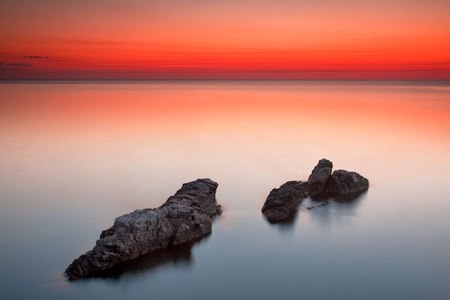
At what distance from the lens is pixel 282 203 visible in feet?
56.2

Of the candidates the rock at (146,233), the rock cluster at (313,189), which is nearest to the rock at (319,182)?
the rock cluster at (313,189)

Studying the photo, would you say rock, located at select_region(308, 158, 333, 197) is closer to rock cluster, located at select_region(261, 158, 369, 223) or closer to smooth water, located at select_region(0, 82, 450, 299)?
rock cluster, located at select_region(261, 158, 369, 223)

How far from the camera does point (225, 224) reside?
1617 cm

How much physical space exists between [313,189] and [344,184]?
141cm

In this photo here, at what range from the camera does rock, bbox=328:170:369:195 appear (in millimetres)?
19688

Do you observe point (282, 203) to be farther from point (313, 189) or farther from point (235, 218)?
point (313, 189)

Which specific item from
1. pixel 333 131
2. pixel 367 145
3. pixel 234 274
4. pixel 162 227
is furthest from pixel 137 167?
pixel 333 131

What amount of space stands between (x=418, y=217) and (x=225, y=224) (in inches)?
278

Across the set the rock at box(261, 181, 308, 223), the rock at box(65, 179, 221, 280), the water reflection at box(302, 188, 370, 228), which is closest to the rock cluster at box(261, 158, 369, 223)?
the rock at box(261, 181, 308, 223)

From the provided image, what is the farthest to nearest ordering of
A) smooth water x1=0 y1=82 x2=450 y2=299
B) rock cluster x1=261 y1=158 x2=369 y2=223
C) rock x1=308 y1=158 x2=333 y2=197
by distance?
rock x1=308 y1=158 x2=333 y2=197 → rock cluster x1=261 y1=158 x2=369 y2=223 → smooth water x1=0 y1=82 x2=450 y2=299

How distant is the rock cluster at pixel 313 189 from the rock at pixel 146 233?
2526 millimetres

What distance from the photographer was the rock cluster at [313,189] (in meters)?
17.1

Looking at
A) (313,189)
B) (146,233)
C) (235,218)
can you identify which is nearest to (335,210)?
(313,189)

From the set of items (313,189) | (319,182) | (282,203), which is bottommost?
(282,203)
